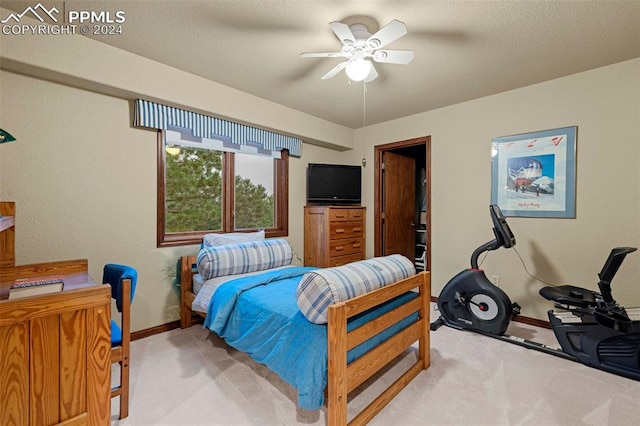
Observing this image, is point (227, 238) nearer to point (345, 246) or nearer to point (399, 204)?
point (345, 246)

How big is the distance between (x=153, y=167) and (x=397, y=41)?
2373mm

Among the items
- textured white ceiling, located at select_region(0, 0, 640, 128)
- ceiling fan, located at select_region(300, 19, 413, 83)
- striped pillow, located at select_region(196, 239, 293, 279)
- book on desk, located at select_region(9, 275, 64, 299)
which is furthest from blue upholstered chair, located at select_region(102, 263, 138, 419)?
ceiling fan, located at select_region(300, 19, 413, 83)

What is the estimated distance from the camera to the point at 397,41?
2129 mm

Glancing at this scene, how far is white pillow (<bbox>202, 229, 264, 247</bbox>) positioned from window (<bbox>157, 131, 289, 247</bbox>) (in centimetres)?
15

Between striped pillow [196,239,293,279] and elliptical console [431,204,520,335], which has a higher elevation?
striped pillow [196,239,293,279]

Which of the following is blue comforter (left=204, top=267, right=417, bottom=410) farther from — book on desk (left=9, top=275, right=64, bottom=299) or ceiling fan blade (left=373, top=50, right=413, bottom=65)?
ceiling fan blade (left=373, top=50, right=413, bottom=65)

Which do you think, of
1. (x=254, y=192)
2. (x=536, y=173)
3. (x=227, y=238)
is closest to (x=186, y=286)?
(x=227, y=238)

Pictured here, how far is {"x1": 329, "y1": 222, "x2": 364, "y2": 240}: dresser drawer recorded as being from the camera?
379cm

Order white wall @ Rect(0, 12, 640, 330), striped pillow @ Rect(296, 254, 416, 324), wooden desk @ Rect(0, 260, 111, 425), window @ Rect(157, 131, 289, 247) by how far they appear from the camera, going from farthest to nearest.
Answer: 1. window @ Rect(157, 131, 289, 247)
2. white wall @ Rect(0, 12, 640, 330)
3. striped pillow @ Rect(296, 254, 416, 324)
4. wooden desk @ Rect(0, 260, 111, 425)

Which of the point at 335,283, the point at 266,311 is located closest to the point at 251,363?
the point at 266,311

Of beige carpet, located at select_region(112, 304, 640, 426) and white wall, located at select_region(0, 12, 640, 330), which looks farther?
white wall, located at select_region(0, 12, 640, 330)

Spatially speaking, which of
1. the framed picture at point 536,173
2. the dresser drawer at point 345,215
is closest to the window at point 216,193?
the dresser drawer at point 345,215

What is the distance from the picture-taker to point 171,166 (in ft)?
9.42

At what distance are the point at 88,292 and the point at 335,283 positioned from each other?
3.53ft
